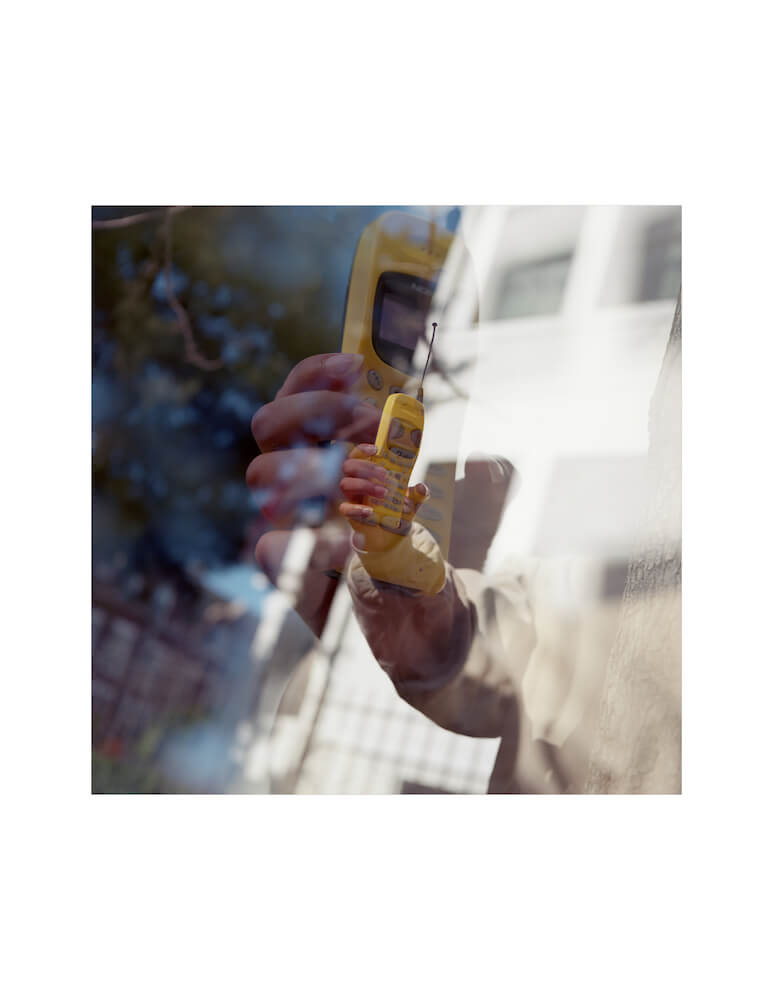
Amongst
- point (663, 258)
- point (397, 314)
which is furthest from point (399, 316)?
point (663, 258)

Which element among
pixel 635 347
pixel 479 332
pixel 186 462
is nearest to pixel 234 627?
pixel 186 462

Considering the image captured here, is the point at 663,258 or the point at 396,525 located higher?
the point at 663,258

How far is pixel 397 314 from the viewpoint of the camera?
1.18 m

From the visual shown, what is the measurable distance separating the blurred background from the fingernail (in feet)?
0.05

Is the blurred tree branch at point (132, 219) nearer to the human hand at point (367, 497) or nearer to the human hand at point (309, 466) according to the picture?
the human hand at point (309, 466)

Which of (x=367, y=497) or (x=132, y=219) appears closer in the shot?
(x=367, y=497)

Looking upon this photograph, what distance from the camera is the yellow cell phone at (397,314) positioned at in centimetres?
117

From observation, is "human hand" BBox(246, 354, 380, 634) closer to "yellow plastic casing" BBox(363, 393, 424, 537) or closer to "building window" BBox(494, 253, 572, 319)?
"yellow plastic casing" BBox(363, 393, 424, 537)

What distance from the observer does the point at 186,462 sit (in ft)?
3.89

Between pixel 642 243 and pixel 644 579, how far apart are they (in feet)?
1.44

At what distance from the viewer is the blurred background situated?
3.87 ft

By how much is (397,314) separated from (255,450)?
0.25 metres

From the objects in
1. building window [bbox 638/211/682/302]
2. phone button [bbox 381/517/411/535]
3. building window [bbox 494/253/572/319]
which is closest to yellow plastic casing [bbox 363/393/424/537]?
phone button [bbox 381/517/411/535]

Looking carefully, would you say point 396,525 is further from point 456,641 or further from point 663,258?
point 663,258
